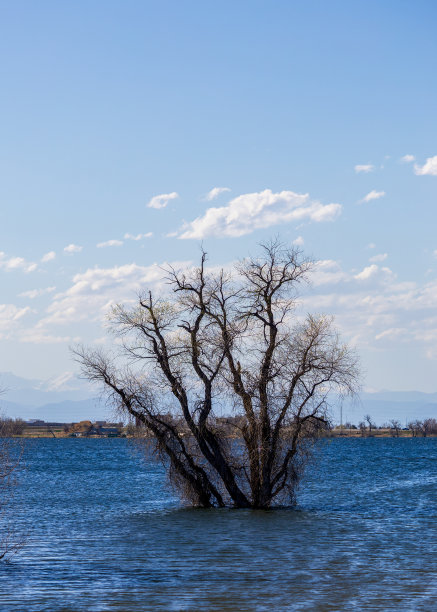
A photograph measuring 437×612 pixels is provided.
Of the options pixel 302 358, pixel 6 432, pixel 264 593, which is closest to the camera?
pixel 264 593

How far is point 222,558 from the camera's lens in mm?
26688

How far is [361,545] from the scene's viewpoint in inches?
1172

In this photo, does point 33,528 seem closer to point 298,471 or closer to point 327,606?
point 298,471

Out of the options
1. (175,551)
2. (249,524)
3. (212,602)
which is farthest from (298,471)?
(212,602)

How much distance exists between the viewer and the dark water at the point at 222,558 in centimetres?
2006

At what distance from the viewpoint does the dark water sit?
2006cm

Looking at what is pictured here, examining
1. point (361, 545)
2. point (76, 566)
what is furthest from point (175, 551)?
point (361, 545)

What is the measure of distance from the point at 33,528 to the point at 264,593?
18077 mm

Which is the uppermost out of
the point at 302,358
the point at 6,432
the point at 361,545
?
the point at 302,358

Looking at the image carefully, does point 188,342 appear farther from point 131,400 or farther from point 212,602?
point 212,602

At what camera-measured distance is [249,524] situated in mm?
34688

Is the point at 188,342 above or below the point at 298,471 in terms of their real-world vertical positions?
above

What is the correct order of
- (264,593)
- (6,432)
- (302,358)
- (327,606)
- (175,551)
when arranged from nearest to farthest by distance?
(327,606) → (264,593) → (6,432) → (175,551) → (302,358)

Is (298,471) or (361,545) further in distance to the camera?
(298,471)
